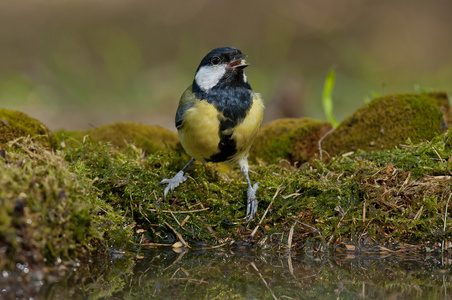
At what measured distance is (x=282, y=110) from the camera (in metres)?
7.24

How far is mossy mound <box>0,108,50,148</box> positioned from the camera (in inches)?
148

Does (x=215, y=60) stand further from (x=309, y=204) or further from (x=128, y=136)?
(x=128, y=136)

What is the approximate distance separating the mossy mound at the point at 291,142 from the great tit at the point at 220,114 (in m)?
1.23

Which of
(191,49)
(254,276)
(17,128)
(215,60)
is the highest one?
(215,60)

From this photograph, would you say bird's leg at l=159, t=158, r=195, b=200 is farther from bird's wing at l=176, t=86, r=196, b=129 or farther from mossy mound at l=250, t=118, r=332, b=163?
mossy mound at l=250, t=118, r=332, b=163

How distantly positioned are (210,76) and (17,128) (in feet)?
5.48

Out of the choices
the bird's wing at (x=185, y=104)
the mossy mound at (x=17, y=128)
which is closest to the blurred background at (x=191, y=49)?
the mossy mound at (x=17, y=128)

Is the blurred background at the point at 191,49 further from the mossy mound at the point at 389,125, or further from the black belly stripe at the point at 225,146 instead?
the black belly stripe at the point at 225,146

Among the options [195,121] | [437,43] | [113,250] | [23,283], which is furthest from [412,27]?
[23,283]

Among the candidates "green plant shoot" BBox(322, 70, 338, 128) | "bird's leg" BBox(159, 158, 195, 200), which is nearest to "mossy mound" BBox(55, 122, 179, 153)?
"bird's leg" BBox(159, 158, 195, 200)

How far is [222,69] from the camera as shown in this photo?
11.1 ft

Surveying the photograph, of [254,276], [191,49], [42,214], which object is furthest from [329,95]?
[191,49]

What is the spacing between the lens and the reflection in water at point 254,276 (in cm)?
230

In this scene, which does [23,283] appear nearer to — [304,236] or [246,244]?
[246,244]
